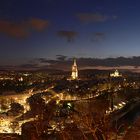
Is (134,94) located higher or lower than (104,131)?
lower

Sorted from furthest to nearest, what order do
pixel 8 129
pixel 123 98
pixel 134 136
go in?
pixel 123 98 < pixel 8 129 < pixel 134 136

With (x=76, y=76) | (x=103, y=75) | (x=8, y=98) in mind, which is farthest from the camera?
(x=103, y=75)

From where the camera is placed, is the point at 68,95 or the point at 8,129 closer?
the point at 8,129

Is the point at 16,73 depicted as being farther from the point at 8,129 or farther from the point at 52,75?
the point at 8,129

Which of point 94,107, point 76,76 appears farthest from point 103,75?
point 94,107

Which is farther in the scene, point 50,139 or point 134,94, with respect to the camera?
point 134,94

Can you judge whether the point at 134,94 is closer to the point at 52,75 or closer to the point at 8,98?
the point at 8,98

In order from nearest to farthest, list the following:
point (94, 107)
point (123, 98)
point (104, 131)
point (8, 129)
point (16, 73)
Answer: point (104, 131) → point (8, 129) → point (94, 107) → point (123, 98) → point (16, 73)

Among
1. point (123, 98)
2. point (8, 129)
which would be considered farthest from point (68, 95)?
point (8, 129)

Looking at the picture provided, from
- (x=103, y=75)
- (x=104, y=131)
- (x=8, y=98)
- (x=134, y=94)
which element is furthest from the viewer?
(x=103, y=75)
